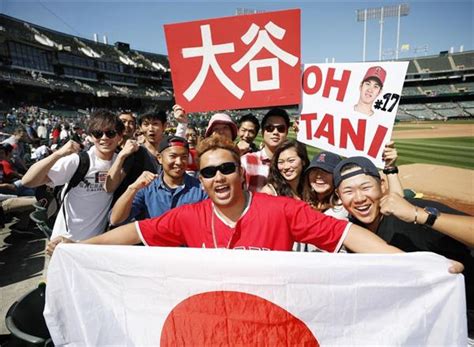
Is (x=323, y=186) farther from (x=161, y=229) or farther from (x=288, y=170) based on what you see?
(x=161, y=229)

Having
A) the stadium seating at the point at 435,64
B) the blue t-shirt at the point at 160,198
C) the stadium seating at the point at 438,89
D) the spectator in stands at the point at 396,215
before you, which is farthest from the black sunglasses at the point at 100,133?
the stadium seating at the point at 435,64

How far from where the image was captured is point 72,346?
2166 mm

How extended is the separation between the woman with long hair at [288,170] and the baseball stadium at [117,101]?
0.86 m

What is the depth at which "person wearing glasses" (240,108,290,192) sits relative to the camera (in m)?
3.46

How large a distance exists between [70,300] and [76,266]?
268 mm

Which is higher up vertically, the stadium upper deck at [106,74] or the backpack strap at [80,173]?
the stadium upper deck at [106,74]

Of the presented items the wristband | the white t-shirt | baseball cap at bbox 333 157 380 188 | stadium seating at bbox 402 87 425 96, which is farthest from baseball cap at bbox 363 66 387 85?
stadium seating at bbox 402 87 425 96

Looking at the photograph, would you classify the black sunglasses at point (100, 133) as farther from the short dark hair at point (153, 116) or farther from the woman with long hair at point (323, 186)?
the woman with long hair at point (323, 186)

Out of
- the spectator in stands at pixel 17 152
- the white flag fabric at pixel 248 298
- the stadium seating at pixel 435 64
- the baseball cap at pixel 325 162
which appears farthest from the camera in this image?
the stadium seating at pixel 435 64

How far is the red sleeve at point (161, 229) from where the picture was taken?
2.12 metres

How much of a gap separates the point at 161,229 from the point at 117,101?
182ft

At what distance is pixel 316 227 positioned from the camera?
1956 mm

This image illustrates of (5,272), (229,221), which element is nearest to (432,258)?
(229,221)

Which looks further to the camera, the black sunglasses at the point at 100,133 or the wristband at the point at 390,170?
the black sunglasses at the point at 100,133
